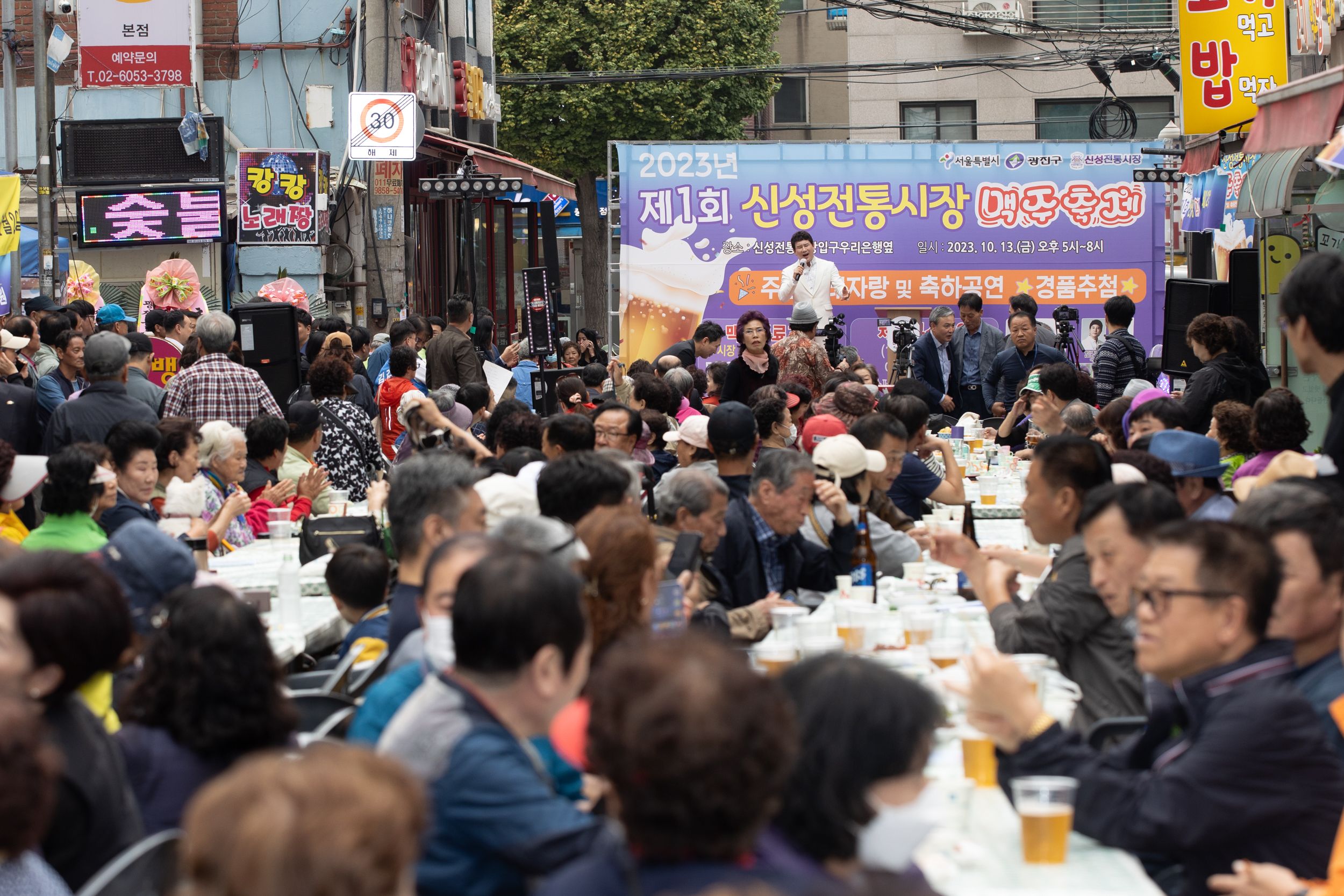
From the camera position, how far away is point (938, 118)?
3064 cm

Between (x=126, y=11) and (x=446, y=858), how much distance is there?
14.0 metres

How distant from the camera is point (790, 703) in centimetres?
198

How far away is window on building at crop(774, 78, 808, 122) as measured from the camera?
32.4 meters

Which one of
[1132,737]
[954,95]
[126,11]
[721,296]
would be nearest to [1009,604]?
[1132,737]

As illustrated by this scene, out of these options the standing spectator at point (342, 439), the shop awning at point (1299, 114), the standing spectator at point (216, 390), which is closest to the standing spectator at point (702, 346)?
the standing spectator at point (342, 439)

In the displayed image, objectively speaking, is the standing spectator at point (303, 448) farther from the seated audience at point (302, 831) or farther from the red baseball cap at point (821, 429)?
the seated audience at point (302, 831)

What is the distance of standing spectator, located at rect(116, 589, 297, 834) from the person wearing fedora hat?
11.3ft

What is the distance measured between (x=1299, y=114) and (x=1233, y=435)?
293 centimetres

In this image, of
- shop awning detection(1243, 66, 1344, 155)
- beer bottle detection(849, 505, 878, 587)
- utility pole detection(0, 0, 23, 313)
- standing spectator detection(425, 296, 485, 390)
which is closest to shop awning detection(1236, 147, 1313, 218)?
shop awning detection(1243, 66, 1344, 155)

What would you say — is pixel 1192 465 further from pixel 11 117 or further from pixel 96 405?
pixel 11 117

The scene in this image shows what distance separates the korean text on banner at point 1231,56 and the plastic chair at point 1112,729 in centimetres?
833

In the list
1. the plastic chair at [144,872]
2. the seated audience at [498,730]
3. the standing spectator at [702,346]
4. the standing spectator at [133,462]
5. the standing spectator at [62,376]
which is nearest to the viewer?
the plastic chair at [144,872]

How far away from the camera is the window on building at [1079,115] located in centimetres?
3036

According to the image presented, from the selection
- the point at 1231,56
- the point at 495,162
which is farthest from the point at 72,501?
the point at 495,162
